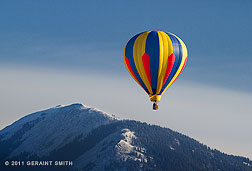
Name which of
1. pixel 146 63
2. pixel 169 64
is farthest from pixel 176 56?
pixel 146 63

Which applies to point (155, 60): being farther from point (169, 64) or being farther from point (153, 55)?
point (169, 64)

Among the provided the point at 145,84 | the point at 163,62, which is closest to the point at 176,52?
the point at 163,62

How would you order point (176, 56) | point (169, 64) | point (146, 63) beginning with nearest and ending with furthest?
point (146, 63) < point (169, 64) < point (176, 56)

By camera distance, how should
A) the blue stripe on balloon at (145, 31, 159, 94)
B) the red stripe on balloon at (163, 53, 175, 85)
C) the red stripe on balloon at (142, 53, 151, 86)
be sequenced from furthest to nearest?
the red stripe on balloon at (163, 53, 175, 85) < the red stripe on balloon at (142, 53, 151, 86) < the blue stripe on balloon at (145, 31, 159, 94)

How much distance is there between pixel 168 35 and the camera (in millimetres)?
99750

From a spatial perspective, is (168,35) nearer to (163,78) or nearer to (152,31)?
(152,31)

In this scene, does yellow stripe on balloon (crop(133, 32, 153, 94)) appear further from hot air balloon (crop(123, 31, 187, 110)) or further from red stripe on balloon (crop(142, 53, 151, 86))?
red stripe on balloon (crop(142, 53, 151, 86))

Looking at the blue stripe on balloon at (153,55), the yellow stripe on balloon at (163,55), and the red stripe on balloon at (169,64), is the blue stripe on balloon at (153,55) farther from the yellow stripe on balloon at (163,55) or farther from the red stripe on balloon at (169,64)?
the red stripe on balloon at (169,64)

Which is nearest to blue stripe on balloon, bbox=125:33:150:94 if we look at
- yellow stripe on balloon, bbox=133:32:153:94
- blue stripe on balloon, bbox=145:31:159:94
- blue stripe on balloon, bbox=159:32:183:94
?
yellow stripe on balloon, bbox=133:32:153:94

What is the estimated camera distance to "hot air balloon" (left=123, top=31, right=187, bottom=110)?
94812mm

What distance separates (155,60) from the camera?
9531 cm

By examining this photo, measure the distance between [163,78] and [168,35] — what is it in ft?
42.6

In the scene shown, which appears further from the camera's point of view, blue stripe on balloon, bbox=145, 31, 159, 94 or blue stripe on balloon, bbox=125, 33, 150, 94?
blue stripe on balloon, bbox=125, 33, 150, 94

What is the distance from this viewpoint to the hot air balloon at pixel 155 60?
311ft
